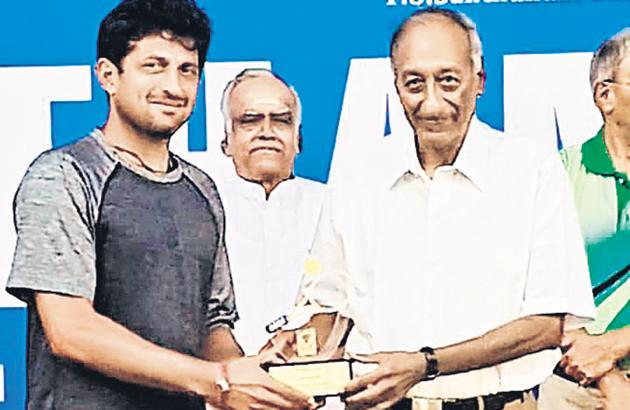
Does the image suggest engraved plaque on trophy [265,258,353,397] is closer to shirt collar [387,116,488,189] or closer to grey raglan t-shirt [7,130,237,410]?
grey raglan t-shirt [7,130,237,410]

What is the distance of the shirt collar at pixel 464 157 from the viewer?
2510mm

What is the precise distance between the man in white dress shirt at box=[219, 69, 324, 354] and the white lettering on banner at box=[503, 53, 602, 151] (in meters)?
0.44

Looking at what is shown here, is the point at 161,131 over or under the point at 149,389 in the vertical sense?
over

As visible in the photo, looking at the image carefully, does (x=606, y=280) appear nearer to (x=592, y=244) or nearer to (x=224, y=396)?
(x=592, y=244)

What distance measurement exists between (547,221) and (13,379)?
3.87ft

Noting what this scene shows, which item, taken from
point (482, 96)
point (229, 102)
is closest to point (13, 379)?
point (229, 102)

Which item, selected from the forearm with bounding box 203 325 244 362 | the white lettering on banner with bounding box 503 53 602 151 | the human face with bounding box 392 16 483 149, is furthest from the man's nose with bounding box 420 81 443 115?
the forearm with bounding box 203 325 244 362

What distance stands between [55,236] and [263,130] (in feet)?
1.60

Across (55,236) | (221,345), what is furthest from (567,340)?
(55,236)

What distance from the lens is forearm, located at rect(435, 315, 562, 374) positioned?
2.48 m

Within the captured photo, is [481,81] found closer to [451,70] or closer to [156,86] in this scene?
[451,70]

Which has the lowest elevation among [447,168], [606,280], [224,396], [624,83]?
[224,396]

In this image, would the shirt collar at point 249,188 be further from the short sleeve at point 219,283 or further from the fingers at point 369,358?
the fingers at point 369,358

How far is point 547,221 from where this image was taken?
249 cm
